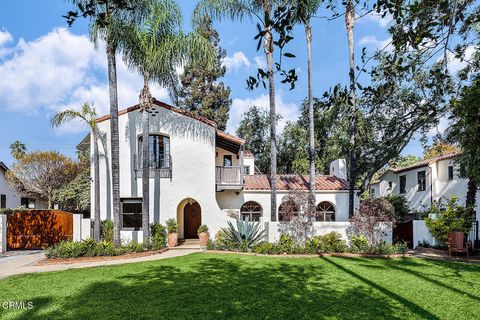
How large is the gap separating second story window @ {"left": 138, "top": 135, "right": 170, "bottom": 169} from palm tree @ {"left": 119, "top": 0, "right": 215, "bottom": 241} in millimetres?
2082

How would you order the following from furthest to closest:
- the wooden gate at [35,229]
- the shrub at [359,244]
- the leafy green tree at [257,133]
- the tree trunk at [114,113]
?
the leafy green tree at [257,133], the wooden gate at [35,229], the tree trunk at [114,113], the shrub at [359,244]

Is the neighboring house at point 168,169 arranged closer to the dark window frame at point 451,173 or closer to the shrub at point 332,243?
the shrub at point 332,243

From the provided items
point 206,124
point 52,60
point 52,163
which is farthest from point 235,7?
point 52,163

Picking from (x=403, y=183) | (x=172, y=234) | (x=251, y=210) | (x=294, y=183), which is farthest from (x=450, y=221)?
(x=403, y=183)

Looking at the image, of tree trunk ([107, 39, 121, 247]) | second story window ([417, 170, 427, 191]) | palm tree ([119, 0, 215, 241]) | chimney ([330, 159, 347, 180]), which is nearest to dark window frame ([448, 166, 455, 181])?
second story window ([417, 170, 427, 191])

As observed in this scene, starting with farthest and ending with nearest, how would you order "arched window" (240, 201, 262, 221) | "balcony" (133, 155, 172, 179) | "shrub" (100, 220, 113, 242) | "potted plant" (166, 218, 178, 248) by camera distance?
"arched window" (240, 201, 262, 221)
"balcony" (133, 155, 172, 179)
"potted plant" (166, 218, 178, 248)
"shrub" (100, 220, 113, 242)

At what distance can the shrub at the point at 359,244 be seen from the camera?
14.4 m

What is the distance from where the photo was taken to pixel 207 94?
38688 mm

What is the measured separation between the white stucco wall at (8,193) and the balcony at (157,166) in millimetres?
19404

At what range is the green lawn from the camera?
21.7 feet

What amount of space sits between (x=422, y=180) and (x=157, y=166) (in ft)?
70.1

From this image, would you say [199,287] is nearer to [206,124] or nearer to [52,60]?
[52,60]

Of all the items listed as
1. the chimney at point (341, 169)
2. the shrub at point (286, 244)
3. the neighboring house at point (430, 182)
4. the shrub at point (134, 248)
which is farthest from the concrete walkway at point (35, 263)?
the neighboring house at point (430, 182)

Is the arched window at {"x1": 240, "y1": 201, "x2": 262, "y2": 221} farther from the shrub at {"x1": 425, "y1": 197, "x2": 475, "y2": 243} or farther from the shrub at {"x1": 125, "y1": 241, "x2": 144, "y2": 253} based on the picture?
the shrub at {"x1": 425, "y1": 197, "x2": 475, "y2": 243}
